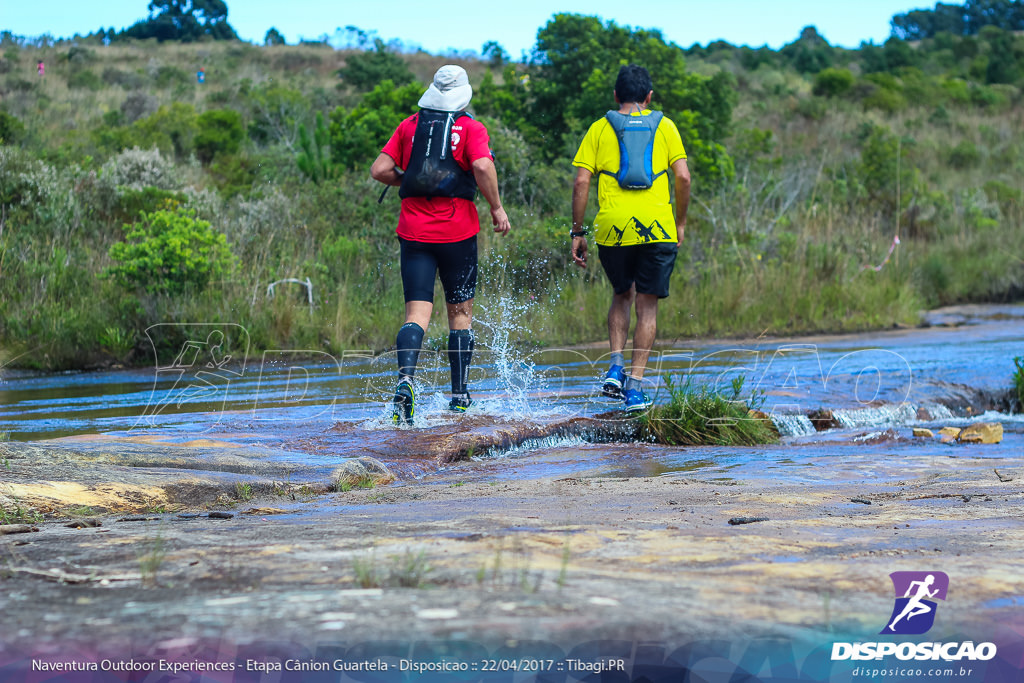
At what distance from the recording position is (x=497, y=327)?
909 centimetres

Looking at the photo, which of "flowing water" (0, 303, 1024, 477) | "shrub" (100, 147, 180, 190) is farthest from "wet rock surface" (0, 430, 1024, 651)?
"shrub" (100, 147, 180, 190)

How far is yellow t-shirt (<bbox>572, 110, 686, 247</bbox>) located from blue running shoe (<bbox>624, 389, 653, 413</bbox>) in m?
0.97

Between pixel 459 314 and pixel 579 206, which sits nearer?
pixel 459 314

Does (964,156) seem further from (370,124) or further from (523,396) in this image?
(523,396)

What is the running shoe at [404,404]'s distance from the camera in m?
6.23

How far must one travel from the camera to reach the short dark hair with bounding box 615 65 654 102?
6.91m

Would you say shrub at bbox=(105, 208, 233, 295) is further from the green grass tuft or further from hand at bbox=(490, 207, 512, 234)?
the green grass tuft

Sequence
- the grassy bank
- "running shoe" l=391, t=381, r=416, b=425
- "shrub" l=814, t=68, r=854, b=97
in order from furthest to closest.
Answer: "shrub" l=814, t=68, r=854, b=97 < the grassy bank < "running shoe" l=391, t=381, r=416, b=425

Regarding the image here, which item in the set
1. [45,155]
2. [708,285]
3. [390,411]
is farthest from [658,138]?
[45,155]

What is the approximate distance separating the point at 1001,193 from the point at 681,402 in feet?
68.1

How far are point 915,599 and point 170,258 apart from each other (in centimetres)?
983

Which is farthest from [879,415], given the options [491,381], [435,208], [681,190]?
[435,208]

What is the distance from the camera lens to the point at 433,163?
633 centimetres

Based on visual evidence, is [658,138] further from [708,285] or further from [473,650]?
[708,285]
